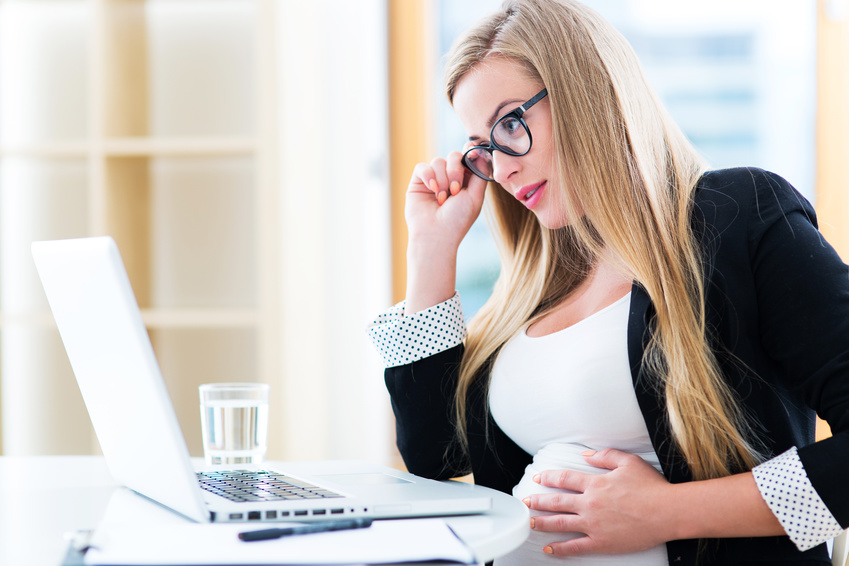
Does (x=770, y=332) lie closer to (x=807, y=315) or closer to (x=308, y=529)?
(x=807, y=315)

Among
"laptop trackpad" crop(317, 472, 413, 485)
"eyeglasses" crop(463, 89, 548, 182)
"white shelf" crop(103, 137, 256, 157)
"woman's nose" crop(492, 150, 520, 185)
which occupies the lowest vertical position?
"laptop trackpad" crop(317, 472, 413, 485)

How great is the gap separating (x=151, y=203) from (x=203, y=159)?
0.20 meters

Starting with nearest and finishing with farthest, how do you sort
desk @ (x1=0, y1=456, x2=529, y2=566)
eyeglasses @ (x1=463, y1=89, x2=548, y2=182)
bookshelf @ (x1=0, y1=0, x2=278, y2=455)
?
desk @ (x1=0, y1=456, x2=529, y2=566)
eyeglasses @ (x1=463, y1=89, x2=548, y2=182)
bookshelf @ (x1=0, y1=0, x2=278, y2=455)

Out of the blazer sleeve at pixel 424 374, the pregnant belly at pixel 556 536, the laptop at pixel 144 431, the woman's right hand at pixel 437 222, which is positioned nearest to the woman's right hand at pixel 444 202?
the woman's right hand at pixel 437 222

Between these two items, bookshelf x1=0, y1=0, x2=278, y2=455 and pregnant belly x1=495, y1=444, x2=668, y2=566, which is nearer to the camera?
pregnant belly x1=495, y1=444, x2=668, y2=566

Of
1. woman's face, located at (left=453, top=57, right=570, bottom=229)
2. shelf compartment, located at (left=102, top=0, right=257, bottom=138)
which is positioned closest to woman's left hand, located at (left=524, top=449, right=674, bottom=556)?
woman's face, located at (left=453, top=57, right=570, bottom=229)

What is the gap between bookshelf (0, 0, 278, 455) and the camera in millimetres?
2176

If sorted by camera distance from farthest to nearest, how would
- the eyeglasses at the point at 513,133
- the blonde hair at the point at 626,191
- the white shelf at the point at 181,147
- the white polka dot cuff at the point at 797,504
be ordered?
the white shelf at the point at 181,147
the eyeglasses at the point at 513,133
the blonde hair at the point at 626,191
the white polka dot cuff at the point at 797,504

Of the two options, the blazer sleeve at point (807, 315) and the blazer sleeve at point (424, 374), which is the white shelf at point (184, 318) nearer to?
the blazer sleeve at point (424, 374)

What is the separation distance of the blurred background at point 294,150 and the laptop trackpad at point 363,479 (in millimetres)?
991

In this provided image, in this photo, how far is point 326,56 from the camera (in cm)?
204

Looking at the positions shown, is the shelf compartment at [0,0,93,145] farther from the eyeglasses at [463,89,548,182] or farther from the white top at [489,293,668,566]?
the white top at [489,293,668,566]

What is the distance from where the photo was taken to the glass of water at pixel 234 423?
1062mm

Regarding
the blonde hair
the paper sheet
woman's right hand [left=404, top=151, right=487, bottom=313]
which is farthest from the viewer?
woman's right hand [left=404, top=151, right=487, bottom=313]
